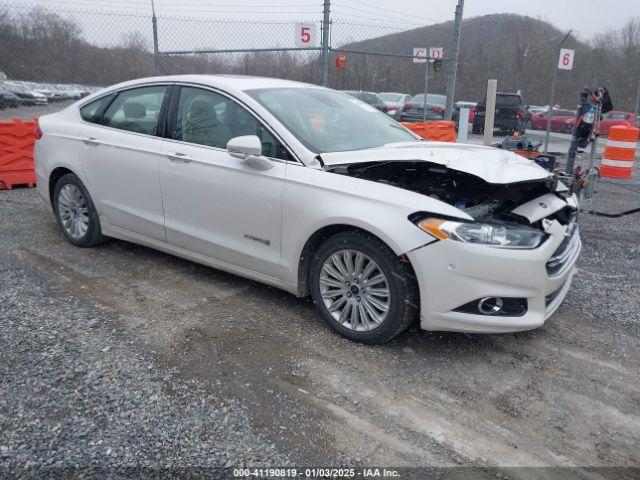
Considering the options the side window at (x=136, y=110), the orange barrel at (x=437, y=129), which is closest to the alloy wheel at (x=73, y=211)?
the side window at (x=136, y=110)

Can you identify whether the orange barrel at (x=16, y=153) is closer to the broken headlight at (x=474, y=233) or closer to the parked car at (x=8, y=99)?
the broken headlight at (x=474, y=233)

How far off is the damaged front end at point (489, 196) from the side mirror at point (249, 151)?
19.1 inches

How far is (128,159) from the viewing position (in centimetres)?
450

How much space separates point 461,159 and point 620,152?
8.37 m

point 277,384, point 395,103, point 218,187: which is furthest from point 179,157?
point 395,103

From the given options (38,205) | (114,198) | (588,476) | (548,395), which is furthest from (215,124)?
(38,205)

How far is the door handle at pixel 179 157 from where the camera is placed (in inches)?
162

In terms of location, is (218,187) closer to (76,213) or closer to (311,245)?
(311,245)

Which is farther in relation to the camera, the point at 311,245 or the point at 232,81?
the point at 232,81

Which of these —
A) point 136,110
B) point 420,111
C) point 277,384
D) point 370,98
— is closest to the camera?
point 277,384

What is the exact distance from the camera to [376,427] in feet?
8.79

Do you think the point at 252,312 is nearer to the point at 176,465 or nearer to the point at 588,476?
the point at 176,465

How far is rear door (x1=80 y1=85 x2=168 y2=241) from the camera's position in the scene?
4395mm

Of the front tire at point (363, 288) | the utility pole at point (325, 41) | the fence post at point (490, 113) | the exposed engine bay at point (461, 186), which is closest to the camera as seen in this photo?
the front tire at point (363, 288)
